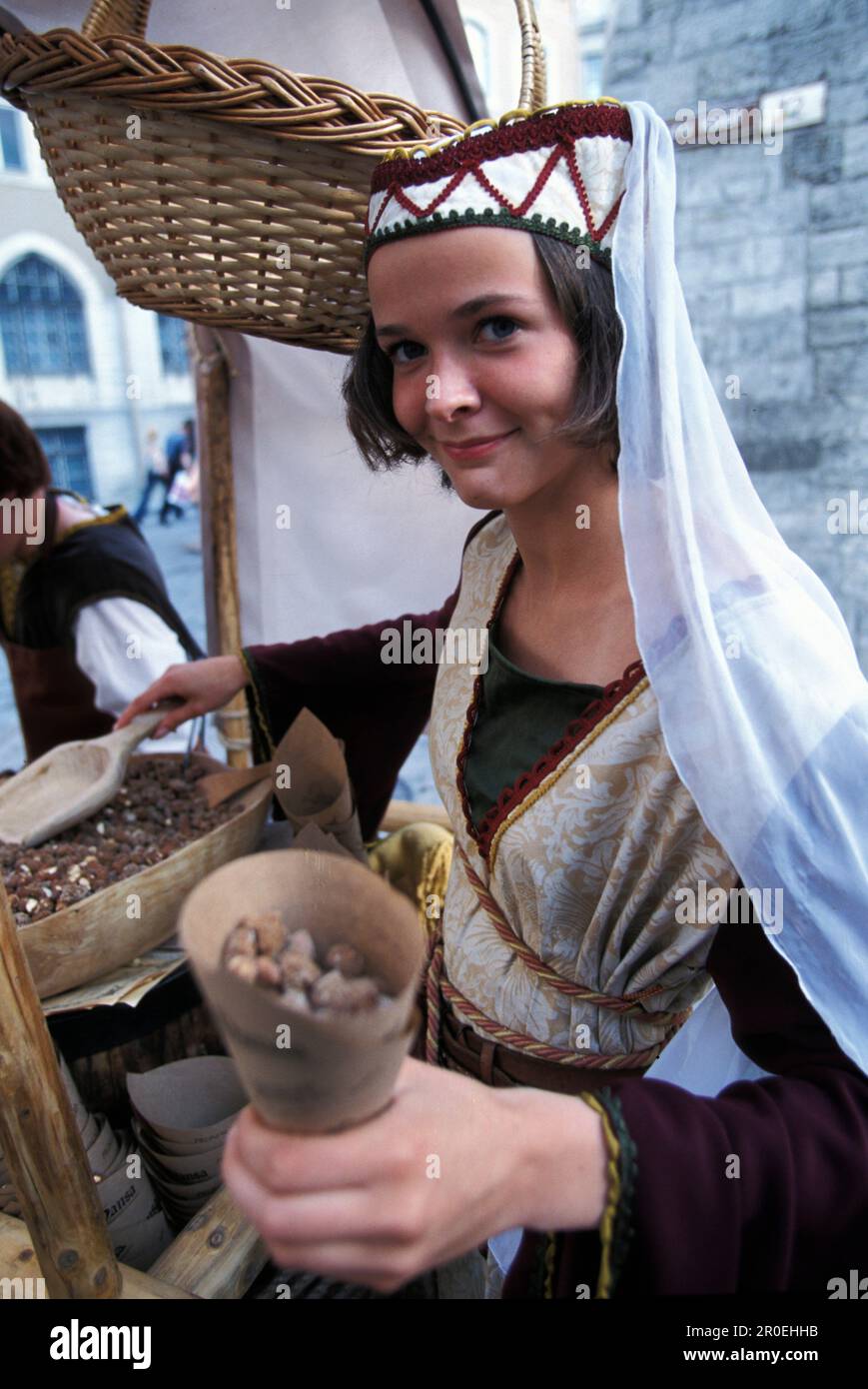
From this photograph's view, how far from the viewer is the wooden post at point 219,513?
1723 mm

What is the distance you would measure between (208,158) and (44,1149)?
3.17ft

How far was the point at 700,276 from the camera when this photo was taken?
4.45m

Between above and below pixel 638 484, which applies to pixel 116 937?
below

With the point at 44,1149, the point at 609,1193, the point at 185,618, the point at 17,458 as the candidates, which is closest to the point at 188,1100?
the point at 44,1149

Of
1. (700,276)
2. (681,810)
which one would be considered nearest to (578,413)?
(681,810)

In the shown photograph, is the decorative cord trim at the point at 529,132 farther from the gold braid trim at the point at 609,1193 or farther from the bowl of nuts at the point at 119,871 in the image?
the bowl of nuts at the point at 119,871

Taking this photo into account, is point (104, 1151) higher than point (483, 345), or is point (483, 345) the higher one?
point (483, 345)

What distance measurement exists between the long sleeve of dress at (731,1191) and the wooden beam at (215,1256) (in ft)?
1.69

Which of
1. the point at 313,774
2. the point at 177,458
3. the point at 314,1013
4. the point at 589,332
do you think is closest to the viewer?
the point at 314,1013

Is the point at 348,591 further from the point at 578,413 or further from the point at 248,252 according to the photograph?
the point at 578,413

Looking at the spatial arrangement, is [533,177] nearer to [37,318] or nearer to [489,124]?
[489,124]

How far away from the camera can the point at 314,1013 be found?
37 cm

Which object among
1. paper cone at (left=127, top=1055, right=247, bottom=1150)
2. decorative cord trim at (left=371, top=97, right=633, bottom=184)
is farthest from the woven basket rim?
paper cone at (left=127, top=1055, right=247, bottom=1150)

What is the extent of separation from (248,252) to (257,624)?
1.00m
